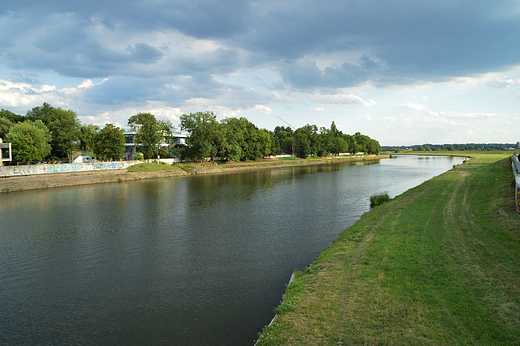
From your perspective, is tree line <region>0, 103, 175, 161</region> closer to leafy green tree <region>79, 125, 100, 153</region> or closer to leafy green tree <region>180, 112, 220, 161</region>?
leafy green tree <region>79, 125, 100, 153</region>

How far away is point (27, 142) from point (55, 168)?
14.5 meters

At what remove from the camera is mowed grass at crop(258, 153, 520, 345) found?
7.92 m

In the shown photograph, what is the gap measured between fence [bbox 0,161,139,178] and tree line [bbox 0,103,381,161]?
5.69 m

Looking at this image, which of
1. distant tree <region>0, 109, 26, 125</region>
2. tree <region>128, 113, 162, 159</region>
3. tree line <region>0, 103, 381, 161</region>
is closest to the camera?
tree line <region>0, 103, 381, 161</region>

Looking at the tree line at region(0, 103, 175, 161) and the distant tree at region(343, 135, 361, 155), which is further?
the distant tree at region(343, 135, 361, 155)

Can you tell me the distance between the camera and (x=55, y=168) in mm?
56156

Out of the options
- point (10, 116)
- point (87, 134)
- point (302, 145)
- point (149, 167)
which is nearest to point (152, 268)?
point (149, 167)

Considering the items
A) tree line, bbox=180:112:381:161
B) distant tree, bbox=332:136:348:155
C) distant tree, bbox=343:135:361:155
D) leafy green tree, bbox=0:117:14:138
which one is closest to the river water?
leafy green tree, bbox=0:117:14:138

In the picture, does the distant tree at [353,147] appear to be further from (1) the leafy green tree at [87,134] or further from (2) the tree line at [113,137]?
(1) the leafy green tree at [87,134]

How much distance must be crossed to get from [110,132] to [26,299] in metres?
65.3

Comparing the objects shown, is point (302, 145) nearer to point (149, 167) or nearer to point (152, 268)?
point (149, 167)

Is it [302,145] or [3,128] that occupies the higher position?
[3,128]

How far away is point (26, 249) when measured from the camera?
1906 centimetres

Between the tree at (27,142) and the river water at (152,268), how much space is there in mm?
38941
